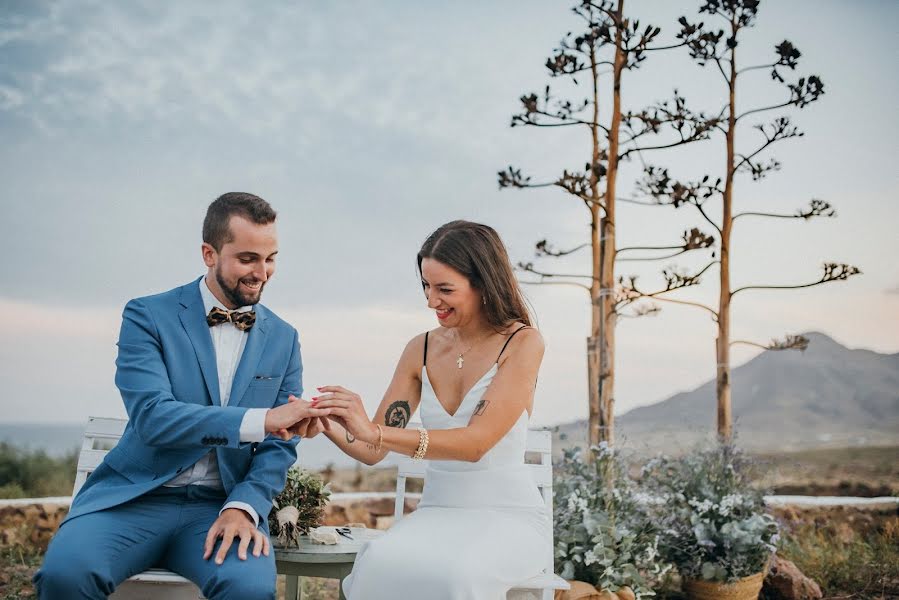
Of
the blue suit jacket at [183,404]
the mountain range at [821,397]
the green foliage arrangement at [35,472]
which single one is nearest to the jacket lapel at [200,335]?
the blue suit jacket at [183,404]

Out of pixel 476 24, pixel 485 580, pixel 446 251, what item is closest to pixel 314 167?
pixel 476 24

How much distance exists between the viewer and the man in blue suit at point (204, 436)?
268cm

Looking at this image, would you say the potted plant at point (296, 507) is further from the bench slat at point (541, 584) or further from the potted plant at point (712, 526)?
the potted plant at point (712, 526)

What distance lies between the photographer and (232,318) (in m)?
3.16

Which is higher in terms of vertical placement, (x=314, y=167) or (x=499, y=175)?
(x=314, y=167)

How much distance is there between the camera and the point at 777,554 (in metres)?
5.58

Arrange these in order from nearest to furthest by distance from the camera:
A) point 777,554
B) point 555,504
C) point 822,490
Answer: point 555,504, point 777,554, point 822,490

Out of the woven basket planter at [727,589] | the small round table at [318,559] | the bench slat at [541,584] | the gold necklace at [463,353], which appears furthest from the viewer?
the woven basket planter at [727,589]

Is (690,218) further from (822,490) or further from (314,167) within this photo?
(822,490)

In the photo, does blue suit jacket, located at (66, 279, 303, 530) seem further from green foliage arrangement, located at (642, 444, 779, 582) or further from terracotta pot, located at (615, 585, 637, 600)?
green foliage arrangement, located at (642, 444, 779, 582)

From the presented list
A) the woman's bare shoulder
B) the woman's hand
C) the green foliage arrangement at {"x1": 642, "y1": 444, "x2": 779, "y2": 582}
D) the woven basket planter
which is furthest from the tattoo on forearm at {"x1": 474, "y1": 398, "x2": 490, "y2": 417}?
the woven basket planter

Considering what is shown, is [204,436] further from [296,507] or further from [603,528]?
[603,528]

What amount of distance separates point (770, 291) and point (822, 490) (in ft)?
11.1

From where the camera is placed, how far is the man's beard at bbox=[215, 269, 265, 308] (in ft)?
10.1
